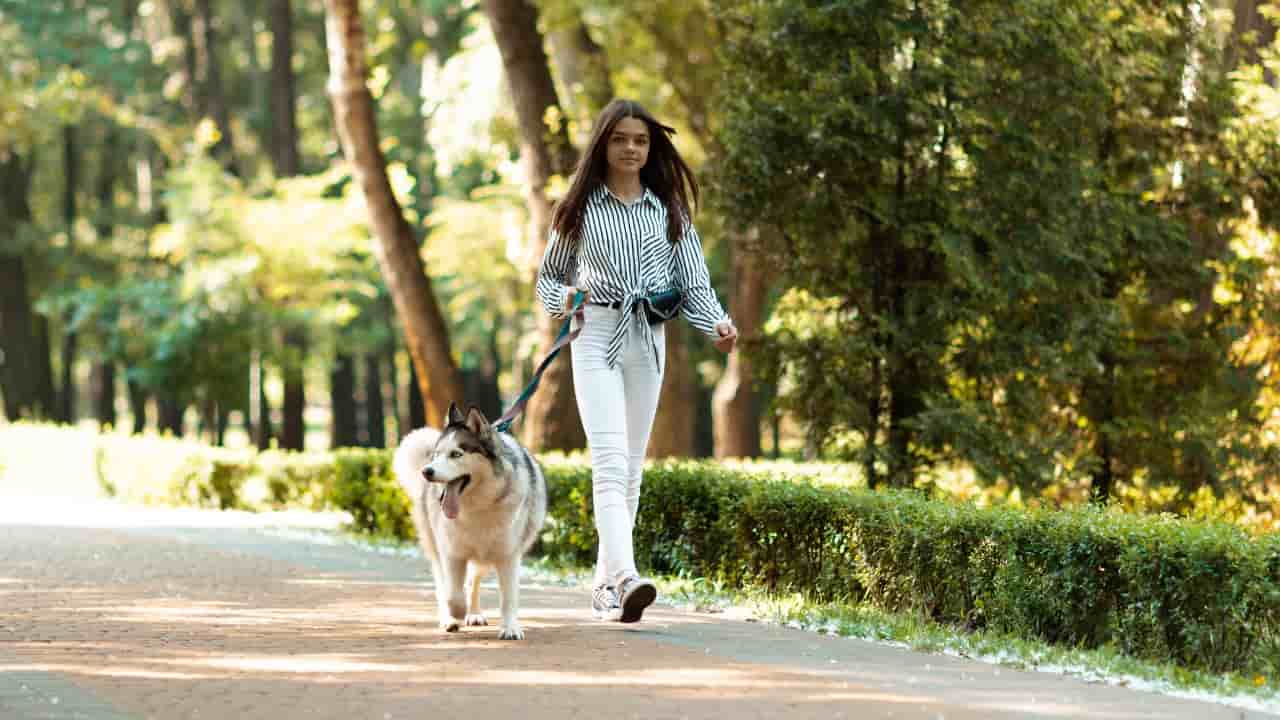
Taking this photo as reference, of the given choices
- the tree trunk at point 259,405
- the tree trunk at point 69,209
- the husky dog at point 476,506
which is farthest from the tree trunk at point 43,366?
the husky dog at point 476,506

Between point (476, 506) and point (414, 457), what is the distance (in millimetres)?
726

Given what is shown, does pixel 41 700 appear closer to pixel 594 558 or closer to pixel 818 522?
pixel 818 522

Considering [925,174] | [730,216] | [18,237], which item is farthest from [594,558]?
[18,237]

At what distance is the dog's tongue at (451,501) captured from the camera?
7.49 metres

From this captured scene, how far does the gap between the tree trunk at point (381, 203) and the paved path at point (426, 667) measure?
8111 millimetres

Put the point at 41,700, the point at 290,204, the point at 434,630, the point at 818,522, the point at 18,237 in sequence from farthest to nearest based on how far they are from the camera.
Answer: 1. the point at 18,237
2. the point at 290,204
3. the point at 818,522
4. the point at 434,630
5. the point at 41,700

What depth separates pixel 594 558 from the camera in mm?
11875

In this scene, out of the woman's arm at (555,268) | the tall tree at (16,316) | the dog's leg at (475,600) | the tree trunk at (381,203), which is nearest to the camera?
the dog's leg at (475,600)

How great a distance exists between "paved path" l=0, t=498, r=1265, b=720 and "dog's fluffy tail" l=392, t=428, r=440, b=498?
73cm

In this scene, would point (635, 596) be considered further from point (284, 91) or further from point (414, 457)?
point (284, 91)

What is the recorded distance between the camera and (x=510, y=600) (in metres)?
7.71

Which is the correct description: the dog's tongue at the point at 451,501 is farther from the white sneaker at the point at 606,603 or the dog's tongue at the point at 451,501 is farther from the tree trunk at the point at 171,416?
the tree trunk at the point at 171,416

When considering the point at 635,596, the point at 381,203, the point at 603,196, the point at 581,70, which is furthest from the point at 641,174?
the point at 581,70

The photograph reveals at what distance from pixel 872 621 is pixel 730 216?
4806mm
